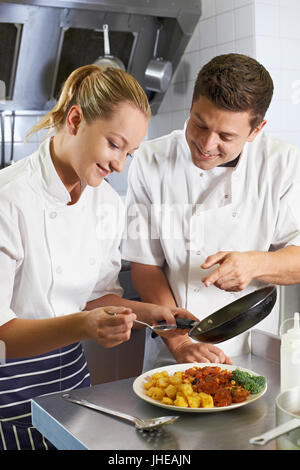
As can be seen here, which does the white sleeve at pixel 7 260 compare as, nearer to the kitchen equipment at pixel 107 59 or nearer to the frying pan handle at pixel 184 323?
the frying pan handle at pixel 184 323

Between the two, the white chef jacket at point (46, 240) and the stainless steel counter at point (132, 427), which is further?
the white chef jacket at point (46, 240)

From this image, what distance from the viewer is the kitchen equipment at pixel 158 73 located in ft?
9.34

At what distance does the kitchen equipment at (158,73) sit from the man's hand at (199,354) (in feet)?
6.21

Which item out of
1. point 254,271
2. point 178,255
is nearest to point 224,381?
point 254,271

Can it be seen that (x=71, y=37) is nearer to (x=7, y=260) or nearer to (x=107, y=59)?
(x=107, y=59)

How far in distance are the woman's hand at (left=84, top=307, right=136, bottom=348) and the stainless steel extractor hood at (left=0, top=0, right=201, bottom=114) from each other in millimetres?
1842

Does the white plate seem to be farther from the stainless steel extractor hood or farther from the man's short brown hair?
the stainless steel extractor hood

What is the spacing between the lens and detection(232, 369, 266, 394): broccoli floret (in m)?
0.98

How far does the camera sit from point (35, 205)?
3.82ft

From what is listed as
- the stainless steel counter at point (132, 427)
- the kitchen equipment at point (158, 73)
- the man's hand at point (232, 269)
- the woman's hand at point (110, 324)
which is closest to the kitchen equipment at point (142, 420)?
the stainless steel counter at point (132, 427)

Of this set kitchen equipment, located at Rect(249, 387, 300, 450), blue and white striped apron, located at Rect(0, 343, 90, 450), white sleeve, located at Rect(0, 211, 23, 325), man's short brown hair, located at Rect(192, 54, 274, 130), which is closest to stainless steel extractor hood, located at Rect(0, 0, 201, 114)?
man's short brown hair, located at Rect(192, 54, 274, 130)

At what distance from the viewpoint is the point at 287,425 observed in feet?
2.24
